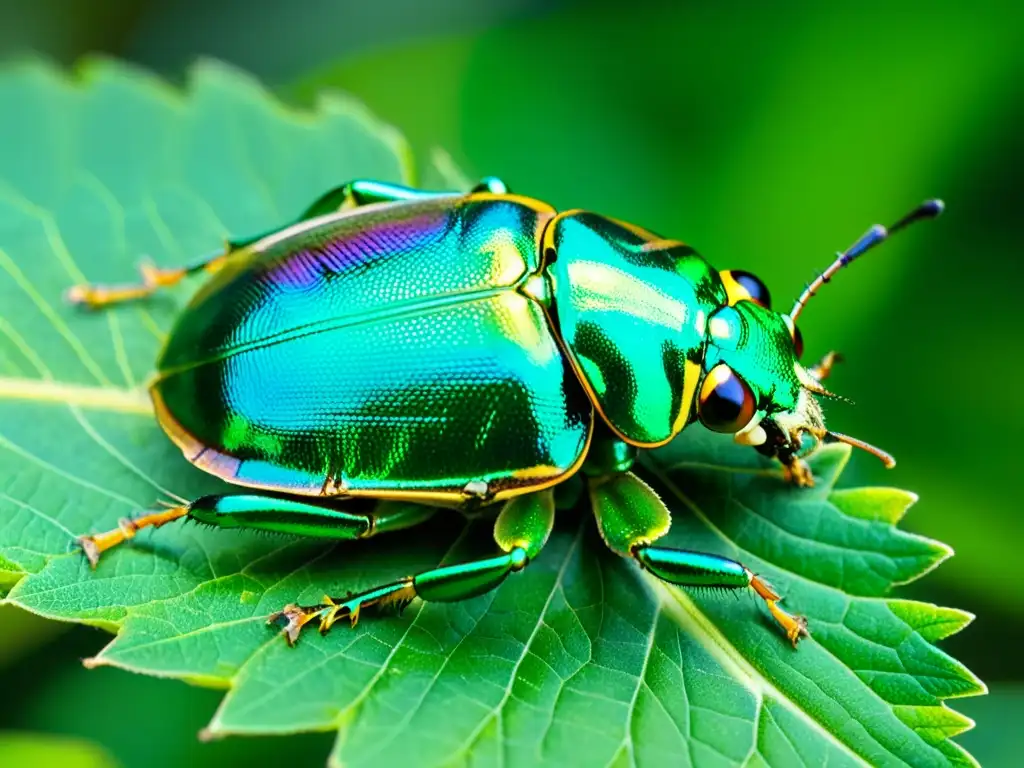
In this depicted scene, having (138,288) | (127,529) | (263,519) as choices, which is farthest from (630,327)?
(138,288)

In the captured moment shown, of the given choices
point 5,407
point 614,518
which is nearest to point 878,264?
point 614,518

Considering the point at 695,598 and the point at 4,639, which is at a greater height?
the point at 695,598

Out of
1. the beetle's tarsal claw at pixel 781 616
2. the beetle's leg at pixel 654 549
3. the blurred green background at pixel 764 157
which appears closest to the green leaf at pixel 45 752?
the blurred green background at pixel 764 157

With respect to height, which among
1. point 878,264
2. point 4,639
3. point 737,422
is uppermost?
point 878,264

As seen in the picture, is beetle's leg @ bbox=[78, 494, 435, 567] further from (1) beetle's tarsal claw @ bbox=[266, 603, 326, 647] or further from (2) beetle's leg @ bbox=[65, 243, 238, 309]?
(2) beetle's leg @ bbox=[65, 243, 238, 309]

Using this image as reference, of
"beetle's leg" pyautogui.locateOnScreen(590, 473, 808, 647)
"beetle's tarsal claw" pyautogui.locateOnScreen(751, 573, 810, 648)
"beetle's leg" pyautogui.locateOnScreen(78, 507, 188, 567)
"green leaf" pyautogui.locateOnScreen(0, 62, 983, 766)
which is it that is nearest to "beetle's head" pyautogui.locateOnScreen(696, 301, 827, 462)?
"green leaf" pyautogui.locateOnScreen(0, 62, 983, 766)

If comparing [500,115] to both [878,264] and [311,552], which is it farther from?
[311,552]

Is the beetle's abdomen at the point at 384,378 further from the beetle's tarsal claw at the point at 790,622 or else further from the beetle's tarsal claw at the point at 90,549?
the beetle's tarsal claw at the point at 790,622
